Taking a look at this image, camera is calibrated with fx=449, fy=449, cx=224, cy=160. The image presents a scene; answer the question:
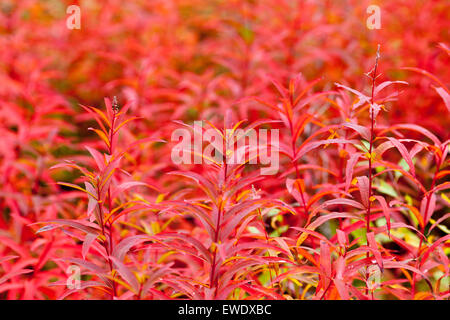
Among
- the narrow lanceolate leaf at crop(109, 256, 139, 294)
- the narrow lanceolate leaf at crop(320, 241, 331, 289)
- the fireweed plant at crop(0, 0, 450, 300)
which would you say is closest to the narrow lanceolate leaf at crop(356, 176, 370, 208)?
the fireweed plant at crop(0, 0, 450, 300)

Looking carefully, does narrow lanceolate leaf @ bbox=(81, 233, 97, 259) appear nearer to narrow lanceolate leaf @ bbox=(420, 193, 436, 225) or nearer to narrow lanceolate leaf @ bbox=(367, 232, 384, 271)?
narrow lanceolate leaf @ bbox=(367, 232, 384, 271)

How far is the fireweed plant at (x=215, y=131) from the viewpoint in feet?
3.93

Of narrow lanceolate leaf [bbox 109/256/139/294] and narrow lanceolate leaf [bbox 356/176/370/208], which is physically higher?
narrow lanceolate leaf [bbox 356/176/370/208]

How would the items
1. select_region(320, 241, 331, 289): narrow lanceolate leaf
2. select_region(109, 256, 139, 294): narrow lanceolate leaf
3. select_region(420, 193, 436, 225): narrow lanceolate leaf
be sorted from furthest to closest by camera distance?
select_region(420, 193, 436, 225): narrow lanceolate leaf → select_region(320, 241, 331, 289): narrow lanceolate leaf → select_region(109, 256, 139, 294): narrow lanceolate leaf

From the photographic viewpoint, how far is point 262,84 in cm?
232

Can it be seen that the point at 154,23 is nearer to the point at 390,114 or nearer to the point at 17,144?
the point at 17,144

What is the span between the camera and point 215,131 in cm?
112

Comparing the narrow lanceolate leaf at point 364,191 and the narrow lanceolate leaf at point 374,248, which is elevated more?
the narrow lanceolate leaf at point 364,191

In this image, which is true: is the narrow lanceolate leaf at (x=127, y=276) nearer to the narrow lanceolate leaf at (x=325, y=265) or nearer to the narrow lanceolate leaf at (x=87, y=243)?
the narrow lanceolate leaf at (x=87, y=243)

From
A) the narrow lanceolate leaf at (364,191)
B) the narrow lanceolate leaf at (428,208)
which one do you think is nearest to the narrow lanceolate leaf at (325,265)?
the narrow lanceolate leaf at (364,191)

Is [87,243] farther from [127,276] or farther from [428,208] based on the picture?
[428,208]

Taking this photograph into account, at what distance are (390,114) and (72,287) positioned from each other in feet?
6.52

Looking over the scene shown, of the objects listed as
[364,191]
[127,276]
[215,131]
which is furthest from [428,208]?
[127,276]

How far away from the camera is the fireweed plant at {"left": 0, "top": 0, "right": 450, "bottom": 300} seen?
120 centimetres
